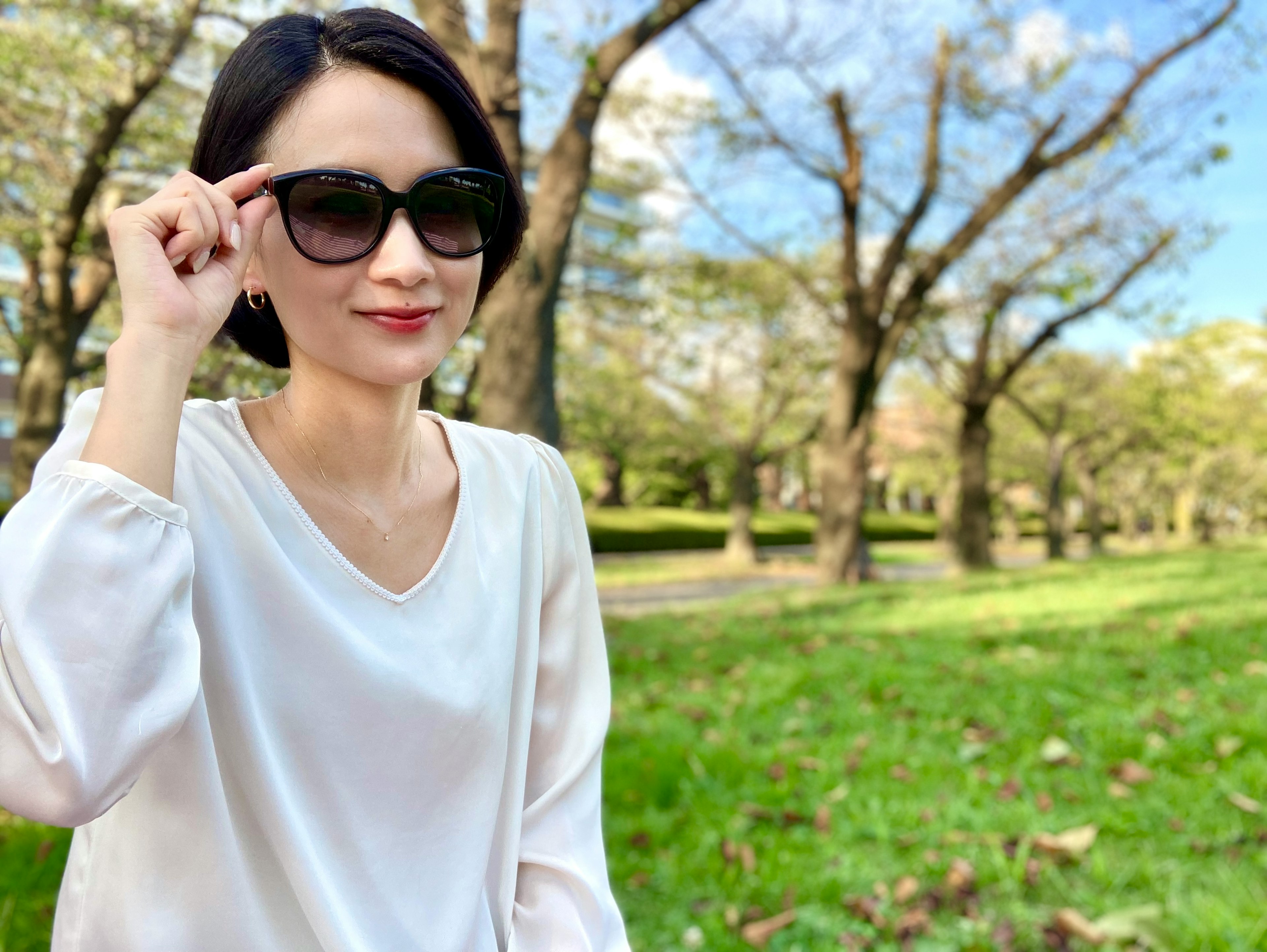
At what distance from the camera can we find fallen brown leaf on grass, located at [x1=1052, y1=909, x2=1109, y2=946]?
322 cm

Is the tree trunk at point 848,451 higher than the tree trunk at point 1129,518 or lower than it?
higher

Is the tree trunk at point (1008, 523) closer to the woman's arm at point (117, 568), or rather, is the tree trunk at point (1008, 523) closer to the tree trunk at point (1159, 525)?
the tree trunk at point (1159, 525)

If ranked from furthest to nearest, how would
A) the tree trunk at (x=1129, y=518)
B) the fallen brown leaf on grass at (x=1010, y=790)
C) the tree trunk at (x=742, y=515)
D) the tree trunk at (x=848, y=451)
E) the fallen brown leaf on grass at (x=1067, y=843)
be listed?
the tree trunk at (x=1129, y=518)
the tree trunk at (x=742, y=515)
the tree trunk at (x=848, y=451)
the fallen brown leaf on grass at (x=1010, y=790)
the fallen brown leaf on grass at (x=1067, y=843)

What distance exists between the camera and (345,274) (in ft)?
4.42

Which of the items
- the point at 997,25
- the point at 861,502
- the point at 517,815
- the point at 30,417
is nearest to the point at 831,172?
the point at 997,25

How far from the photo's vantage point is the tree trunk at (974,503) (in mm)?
17719

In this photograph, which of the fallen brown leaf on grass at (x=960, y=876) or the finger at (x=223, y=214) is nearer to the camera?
the finger at (x=223, y=214)

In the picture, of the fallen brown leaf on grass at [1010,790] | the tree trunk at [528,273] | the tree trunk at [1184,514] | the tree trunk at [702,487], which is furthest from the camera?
the tree trunk at [1184,514]

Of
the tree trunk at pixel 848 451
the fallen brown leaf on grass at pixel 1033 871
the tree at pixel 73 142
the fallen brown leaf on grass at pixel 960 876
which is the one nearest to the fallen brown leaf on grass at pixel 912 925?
the fallen brown leaf on grass at pixel 960 876

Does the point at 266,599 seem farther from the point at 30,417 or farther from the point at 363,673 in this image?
the point at 30,417

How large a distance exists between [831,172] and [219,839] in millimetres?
13535

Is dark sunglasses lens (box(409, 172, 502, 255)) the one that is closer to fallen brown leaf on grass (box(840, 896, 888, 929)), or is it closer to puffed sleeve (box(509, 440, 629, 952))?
puffed sleeve (box(509, 440, 629, 952))

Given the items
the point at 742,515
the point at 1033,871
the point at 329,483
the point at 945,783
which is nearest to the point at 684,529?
the point at 742,515

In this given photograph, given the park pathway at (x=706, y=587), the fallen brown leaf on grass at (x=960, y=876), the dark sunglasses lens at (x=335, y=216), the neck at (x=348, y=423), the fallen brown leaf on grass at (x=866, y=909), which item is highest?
the dark sunglasses lens at (x=335, y=216)
